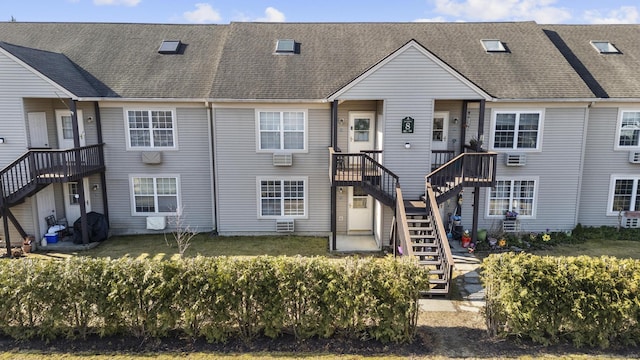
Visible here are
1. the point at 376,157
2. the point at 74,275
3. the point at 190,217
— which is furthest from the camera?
the point at 190,217

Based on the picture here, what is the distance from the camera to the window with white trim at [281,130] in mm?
15258

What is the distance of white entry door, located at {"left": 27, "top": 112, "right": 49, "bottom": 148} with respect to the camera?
48.6 ft

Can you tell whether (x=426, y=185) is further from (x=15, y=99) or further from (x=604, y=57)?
(x=15, y=99)

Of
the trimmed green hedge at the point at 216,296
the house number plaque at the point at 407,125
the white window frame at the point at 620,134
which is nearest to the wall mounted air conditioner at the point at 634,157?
the white window frame at the point at 620,134

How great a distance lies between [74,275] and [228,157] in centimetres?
769

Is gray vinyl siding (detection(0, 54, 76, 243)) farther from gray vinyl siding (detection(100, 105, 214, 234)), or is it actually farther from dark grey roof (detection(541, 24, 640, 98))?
dark grey roof (detection(541, 24, 640, 98))

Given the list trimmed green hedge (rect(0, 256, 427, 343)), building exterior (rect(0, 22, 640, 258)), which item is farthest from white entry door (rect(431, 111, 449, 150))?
trimmed green hedge (rect(0, 256, 427, 343))

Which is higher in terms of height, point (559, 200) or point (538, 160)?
point (538, 160)

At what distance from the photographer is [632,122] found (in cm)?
1563

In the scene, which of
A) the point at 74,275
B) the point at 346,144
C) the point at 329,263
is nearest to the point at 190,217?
the point at 346,144

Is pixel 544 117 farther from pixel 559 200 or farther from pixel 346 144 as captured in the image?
pixel 346 144

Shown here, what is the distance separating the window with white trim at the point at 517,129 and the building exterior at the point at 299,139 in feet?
0.16

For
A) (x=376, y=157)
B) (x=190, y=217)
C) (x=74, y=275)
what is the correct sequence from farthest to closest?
(x=190, y=217) < (x=376, y=157) < (x=74, y=275)

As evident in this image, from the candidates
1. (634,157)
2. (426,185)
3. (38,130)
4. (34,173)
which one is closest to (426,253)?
(426,185)
